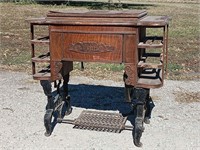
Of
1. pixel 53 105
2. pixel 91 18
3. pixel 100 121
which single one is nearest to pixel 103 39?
pixel 91 18

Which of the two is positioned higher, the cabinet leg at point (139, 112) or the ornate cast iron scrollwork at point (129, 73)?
the ornate cast iron scrollwork at point (129, 73)

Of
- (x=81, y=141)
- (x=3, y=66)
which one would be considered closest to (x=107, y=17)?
(x=81, y=141)

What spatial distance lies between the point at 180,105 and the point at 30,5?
17.3 m

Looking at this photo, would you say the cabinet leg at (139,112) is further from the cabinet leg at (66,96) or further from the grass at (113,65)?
the grass at (113,65)

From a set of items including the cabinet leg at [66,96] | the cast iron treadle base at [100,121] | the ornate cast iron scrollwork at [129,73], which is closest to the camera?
the ornate cast iron scrollwork at [129,73]

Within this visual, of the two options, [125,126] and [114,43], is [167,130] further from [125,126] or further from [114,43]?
[114,43]

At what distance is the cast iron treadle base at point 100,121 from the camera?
16.2 ft

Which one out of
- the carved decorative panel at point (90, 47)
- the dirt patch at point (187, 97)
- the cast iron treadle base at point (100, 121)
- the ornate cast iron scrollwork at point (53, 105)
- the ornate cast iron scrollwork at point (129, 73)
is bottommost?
the dirt patch at point (187, 97)

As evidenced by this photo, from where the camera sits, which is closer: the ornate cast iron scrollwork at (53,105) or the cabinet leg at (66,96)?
the ornate cast iron scrollwork at (53,105)

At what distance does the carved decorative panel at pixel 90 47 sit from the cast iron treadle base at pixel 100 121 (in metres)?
1.11

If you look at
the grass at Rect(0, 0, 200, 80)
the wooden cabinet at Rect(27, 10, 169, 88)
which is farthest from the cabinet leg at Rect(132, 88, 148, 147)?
the grass at Rect(0, 0, 200, 80)

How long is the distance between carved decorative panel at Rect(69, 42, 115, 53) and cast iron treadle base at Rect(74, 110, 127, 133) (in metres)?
1.11

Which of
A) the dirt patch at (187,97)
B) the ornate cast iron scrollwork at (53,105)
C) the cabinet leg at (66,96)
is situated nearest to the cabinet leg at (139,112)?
the ornate cast iron scrollwork at (53,105)

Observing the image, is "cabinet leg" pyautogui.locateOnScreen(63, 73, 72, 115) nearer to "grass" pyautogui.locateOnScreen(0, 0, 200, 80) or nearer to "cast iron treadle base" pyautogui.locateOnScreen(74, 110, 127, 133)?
"cast iron treadle base" pyautogui.locateOnScreen(74, 110, 127, 133)
